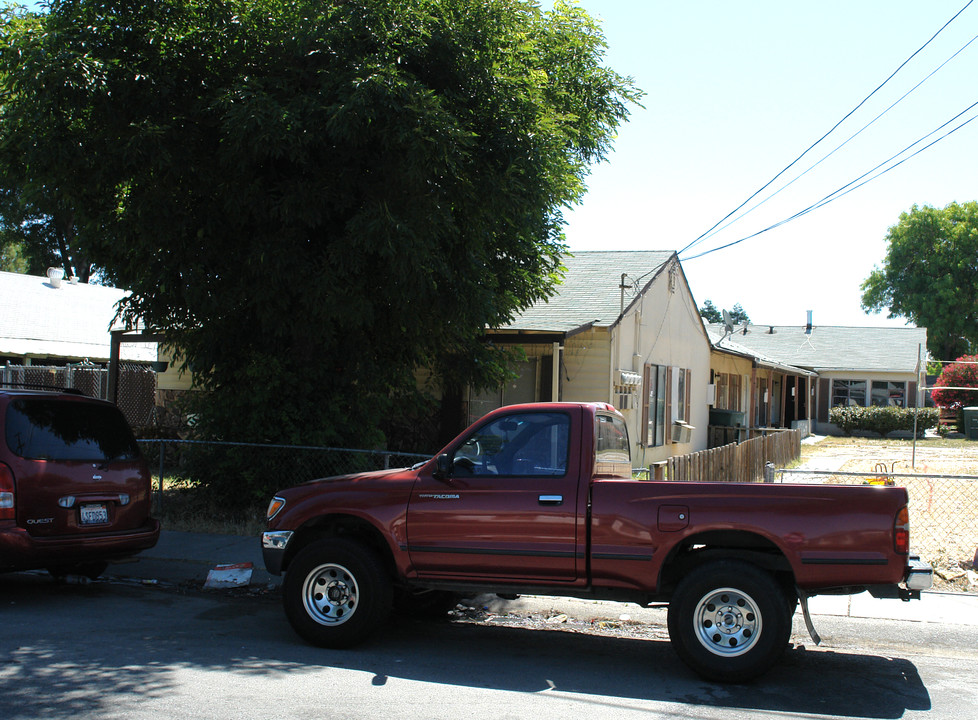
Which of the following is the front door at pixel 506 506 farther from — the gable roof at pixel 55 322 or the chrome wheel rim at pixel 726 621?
the gable roof at pixel 55 322

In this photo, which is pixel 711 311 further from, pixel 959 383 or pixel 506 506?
pixel 506 506

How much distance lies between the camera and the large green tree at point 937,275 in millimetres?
57688

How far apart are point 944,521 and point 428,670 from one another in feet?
29.9

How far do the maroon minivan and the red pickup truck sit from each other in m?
2.00

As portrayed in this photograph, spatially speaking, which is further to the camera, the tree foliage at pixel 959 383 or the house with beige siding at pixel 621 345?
the tree foliage at pixel 959 383

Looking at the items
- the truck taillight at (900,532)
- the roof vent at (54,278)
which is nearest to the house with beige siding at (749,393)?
the truck taillight at (900,532)

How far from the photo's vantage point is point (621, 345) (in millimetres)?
15266

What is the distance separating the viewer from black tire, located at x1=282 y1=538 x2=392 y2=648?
6309mm

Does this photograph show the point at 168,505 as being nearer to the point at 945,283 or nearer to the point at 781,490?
the point at 781,490

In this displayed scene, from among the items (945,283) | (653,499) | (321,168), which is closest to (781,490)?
(653,499)

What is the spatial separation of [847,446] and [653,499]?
25555 millimetres

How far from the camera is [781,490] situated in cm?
569

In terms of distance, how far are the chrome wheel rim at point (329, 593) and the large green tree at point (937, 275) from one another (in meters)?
59.7

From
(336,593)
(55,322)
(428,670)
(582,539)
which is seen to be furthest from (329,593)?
(55,322)
